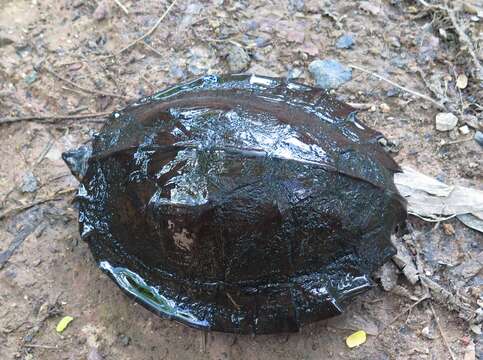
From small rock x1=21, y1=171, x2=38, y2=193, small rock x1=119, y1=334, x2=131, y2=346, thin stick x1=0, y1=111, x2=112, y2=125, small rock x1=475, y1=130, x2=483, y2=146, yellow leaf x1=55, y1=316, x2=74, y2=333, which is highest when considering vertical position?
small rock x1=475, y1=130, x2=483, y2=146

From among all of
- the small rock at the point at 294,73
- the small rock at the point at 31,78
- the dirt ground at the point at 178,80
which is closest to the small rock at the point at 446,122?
the dirt ground at the point at 178,80

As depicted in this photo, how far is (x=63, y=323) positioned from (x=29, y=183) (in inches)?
35.4

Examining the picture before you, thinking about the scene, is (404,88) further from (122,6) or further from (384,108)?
(122,6)

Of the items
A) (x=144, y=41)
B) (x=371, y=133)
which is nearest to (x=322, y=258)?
(x=371, y=133)

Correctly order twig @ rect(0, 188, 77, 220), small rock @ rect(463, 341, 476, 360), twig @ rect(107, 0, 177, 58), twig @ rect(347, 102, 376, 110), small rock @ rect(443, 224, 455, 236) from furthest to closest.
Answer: twig @ rect(107, 0, 177, 58)
twig @ rect(347, 102, 376, 110)
twig @ rect(0, 188, 77, 220)
small rock @ rect(443, 224, 455, 236)
small rock @ rect(463, 341, 476, 360)

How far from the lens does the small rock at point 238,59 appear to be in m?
3.79

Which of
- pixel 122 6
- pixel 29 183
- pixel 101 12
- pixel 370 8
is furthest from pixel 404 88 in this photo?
pixel 29 183

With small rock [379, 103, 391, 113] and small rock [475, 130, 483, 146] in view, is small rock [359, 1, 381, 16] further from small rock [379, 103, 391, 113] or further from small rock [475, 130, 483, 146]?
small rock [475, 130, 483, 146]

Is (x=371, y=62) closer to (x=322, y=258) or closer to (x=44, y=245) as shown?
(x=322, y=258)

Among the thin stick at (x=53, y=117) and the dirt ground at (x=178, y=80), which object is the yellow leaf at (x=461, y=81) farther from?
the thin stick at (x=53, y=117)

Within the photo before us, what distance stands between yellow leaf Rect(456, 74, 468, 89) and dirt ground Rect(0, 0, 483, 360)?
0.03 meters

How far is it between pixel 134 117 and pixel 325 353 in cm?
154

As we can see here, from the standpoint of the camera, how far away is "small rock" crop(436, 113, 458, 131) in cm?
349

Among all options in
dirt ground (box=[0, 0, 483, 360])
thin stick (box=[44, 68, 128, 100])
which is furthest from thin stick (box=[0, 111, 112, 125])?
thin stick (box=[44, 68, 128, 100])
